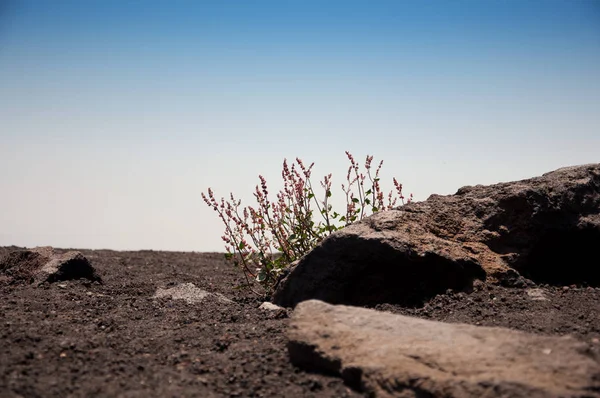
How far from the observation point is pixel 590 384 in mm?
2910

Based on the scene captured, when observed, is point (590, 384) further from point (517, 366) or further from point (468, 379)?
point (468, 379)

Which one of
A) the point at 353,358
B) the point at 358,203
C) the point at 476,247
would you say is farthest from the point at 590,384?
the point at 358,203

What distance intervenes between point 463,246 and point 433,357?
3002 mm

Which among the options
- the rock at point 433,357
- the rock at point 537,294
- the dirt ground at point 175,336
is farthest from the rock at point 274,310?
the rock at point 537,294

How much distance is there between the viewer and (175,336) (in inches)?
191

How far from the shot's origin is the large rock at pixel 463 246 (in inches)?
227

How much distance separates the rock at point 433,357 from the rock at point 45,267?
5196 millimetres

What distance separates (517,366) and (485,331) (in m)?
0.46

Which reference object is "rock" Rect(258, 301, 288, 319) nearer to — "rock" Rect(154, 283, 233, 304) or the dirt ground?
the dirt ground

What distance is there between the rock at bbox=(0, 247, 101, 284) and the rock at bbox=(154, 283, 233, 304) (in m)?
1.52

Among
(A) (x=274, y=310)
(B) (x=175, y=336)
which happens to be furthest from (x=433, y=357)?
(A) (x=274, y=310)

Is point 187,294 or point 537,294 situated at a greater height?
point 187,294

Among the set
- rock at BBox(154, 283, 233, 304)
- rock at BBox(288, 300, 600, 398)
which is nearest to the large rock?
rock at BBox(154, 283, 233, 304)

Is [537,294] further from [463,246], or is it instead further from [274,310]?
[274,310]
